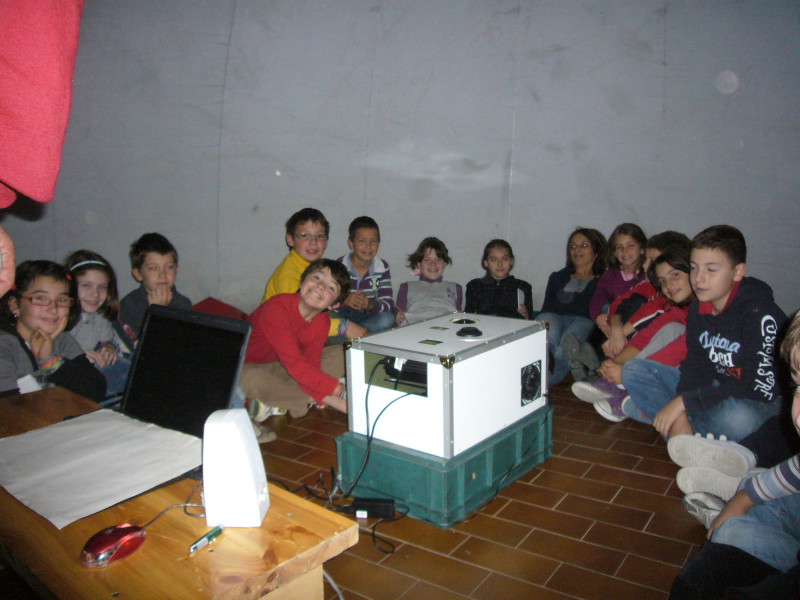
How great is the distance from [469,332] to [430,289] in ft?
6.76

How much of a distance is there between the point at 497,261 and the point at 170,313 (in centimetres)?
300

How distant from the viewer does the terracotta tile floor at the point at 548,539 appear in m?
1.78

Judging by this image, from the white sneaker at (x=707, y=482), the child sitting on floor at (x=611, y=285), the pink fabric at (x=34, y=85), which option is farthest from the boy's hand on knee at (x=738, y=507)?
the child sitting on floor at (x=611, y=285)

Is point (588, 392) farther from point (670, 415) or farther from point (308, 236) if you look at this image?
point (308, 236)

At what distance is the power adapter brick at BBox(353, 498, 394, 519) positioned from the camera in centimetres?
214

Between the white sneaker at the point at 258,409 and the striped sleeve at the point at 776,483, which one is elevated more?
the striped sleeve at the point at 776,483

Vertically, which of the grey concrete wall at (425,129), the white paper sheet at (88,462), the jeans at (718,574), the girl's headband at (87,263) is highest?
the grey concrete wall at (425,129)

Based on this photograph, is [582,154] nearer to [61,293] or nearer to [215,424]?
[61,293]

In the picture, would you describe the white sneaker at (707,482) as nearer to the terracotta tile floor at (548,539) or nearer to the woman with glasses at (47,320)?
the terracotta tile floor at (548,539)

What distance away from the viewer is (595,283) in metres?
4.01

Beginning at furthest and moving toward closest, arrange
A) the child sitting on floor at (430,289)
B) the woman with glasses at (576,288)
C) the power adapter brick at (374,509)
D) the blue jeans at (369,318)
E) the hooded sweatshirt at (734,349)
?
the child sitting on floor at (430,289)
the blue jeans at (369,318)
the woman with glasses at (576,288)
the hooded sweatshirt at (734,349)
the power adapter brick at (374,509)

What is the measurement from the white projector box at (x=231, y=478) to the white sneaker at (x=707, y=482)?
5.92 ft

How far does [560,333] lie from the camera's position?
3932 mm

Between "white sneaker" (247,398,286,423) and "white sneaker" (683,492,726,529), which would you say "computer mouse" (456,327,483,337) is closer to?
"white sneaker" (683,492,726,529)
